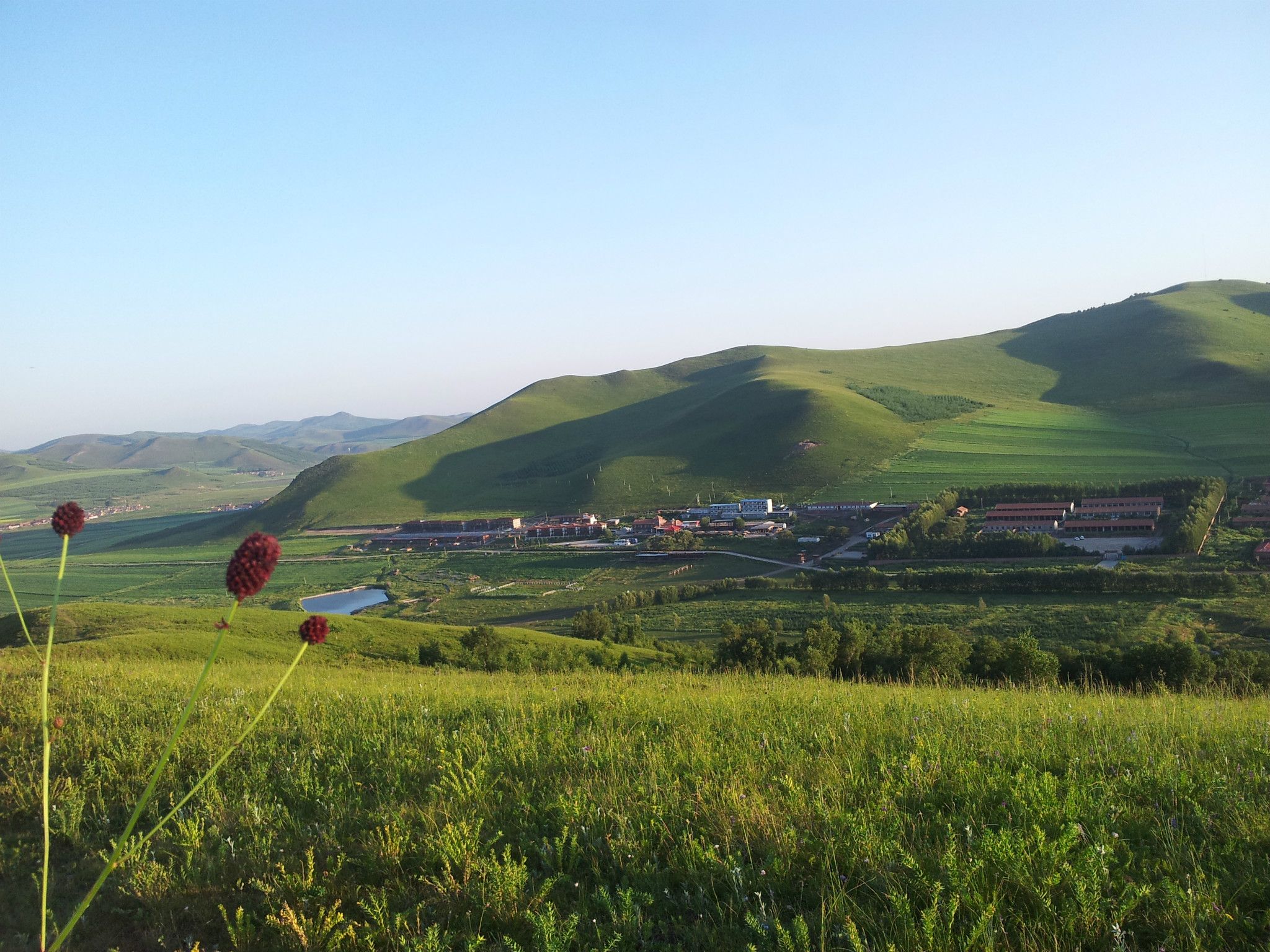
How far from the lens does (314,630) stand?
347cm

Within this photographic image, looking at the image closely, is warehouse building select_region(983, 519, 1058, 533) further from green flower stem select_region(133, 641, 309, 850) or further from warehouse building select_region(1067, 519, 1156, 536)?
green flower stem select_region(133, 641, 309, 850)

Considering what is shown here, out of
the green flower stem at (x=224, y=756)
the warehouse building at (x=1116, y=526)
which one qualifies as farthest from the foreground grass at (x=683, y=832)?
the warehouse building at (x=1116, y=526)

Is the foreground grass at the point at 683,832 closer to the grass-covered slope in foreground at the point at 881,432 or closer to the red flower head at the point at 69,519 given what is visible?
the red flower head at the point at 69,519

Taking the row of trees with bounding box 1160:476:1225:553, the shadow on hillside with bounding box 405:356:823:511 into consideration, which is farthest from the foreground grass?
the shadow on hillside with bounding box 405:356:823:511

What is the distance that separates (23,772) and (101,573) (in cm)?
12007

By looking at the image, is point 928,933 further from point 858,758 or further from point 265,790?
point 265,790

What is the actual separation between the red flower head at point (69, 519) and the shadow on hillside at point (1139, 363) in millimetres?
132924

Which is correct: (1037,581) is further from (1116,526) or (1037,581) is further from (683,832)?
(683,832)

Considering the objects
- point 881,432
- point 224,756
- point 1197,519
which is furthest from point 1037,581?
point 881,432

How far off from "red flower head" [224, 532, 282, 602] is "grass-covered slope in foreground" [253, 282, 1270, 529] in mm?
88837

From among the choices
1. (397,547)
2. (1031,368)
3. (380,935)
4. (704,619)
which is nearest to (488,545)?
(397,547)

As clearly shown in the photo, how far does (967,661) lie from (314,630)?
21321 millimetres

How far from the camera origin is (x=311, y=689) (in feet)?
33.5

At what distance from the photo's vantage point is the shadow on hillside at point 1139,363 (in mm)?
116750
